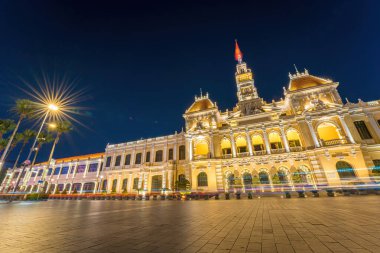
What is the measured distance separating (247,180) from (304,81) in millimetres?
21918

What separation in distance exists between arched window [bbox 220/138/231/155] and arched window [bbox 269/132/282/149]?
7.33 metres

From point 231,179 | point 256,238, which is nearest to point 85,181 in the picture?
point 231,179

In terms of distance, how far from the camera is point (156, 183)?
32750 mm

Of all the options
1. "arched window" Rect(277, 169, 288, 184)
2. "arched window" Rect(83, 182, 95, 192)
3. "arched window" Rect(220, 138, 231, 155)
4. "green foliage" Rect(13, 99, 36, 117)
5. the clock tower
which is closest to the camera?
"arched window" Rect(277, 169, 288, 184)

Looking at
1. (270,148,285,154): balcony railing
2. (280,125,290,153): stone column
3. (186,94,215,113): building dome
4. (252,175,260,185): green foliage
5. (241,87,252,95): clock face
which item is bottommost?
(252,175,260,185): green foliage

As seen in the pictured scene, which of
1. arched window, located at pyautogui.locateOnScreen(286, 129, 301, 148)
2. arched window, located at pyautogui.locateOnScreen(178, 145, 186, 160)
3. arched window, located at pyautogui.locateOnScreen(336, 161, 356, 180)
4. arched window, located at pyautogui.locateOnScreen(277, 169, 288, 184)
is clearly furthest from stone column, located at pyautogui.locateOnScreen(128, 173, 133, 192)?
arched window, located at pyautogui.locateOnScreen(336, 161, 356, 180)

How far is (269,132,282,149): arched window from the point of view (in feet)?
91.2

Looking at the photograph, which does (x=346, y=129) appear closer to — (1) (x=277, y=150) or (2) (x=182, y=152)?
(1) (x=277, y=150)

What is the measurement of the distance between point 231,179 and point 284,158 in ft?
29.3

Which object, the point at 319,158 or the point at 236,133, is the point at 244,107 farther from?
the point at 319,158

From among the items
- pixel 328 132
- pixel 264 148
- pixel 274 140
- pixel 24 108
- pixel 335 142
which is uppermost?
pixel 24 108

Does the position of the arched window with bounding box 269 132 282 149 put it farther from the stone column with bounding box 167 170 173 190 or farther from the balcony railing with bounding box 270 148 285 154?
the stone column with bounding box 167 170 173 190

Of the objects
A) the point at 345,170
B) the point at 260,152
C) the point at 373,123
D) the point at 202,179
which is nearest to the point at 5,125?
the point at 202,179

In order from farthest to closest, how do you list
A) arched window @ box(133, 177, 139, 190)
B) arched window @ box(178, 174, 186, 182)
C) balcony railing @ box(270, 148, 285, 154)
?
arched window @ box(133, 177, 139, 190), arched window @ box(178, 174, 186, 182), balcony railing @ box(270, 148, 285, 154)
